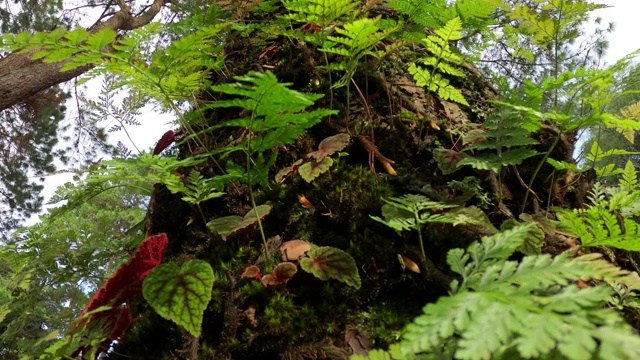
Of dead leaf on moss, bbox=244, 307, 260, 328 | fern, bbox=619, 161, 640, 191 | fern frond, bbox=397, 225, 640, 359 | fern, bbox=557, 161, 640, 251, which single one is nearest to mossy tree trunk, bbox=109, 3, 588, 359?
dead leaf on moss, bbox=244, 307, 260, 328

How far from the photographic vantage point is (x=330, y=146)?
1.62 m

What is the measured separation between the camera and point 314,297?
1.24m

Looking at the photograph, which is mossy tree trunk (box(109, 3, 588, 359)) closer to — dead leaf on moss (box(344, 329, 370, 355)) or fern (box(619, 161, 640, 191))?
dead leaf on moss (box(344, 329, 370, 355))

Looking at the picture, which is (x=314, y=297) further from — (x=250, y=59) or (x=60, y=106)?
(x=60, y=106)

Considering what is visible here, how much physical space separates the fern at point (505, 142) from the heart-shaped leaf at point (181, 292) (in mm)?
930

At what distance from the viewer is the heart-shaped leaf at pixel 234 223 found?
136cm

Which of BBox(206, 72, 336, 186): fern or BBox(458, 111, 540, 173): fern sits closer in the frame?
BBox(206, 72, 336, 186): fern

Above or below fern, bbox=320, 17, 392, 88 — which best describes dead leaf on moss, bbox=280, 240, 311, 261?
below

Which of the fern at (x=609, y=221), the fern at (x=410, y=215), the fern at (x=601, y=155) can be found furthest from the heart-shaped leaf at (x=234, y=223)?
the fern at (x=601, y=155)

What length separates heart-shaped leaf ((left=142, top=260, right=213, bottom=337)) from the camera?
100cm

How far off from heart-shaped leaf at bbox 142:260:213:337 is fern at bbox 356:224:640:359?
499mm

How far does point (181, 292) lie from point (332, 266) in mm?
431

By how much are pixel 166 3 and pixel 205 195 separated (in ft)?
27.7

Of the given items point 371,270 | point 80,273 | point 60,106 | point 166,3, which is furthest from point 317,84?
point 60,106
